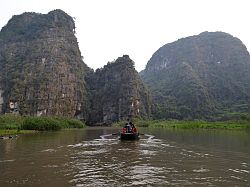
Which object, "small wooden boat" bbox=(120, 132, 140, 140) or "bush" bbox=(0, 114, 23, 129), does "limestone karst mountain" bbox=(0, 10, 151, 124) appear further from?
"small wooden boat" bbox=(120, 132, 140, 140)

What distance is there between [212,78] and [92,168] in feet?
489

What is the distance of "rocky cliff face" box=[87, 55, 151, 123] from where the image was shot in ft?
406

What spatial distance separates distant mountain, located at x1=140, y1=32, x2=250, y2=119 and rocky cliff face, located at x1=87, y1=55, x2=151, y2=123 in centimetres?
1113

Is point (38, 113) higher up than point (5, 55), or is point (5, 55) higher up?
point (5, 55)

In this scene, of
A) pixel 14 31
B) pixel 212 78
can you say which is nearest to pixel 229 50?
pixel 212 78

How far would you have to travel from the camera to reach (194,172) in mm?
15719

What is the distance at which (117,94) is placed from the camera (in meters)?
128

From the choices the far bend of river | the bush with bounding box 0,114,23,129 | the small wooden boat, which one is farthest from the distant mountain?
the far bend of river

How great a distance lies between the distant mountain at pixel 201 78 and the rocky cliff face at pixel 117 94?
36.5 feet

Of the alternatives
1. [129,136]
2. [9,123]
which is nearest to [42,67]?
[9,123]

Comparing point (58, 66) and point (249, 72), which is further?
point (249, 72)

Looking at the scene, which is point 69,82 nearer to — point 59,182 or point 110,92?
point 110,92

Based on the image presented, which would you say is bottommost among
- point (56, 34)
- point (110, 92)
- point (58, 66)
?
point (110, 92)

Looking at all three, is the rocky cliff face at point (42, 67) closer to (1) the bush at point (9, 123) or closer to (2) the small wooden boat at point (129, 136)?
(1) the bush at point (9, 123)
